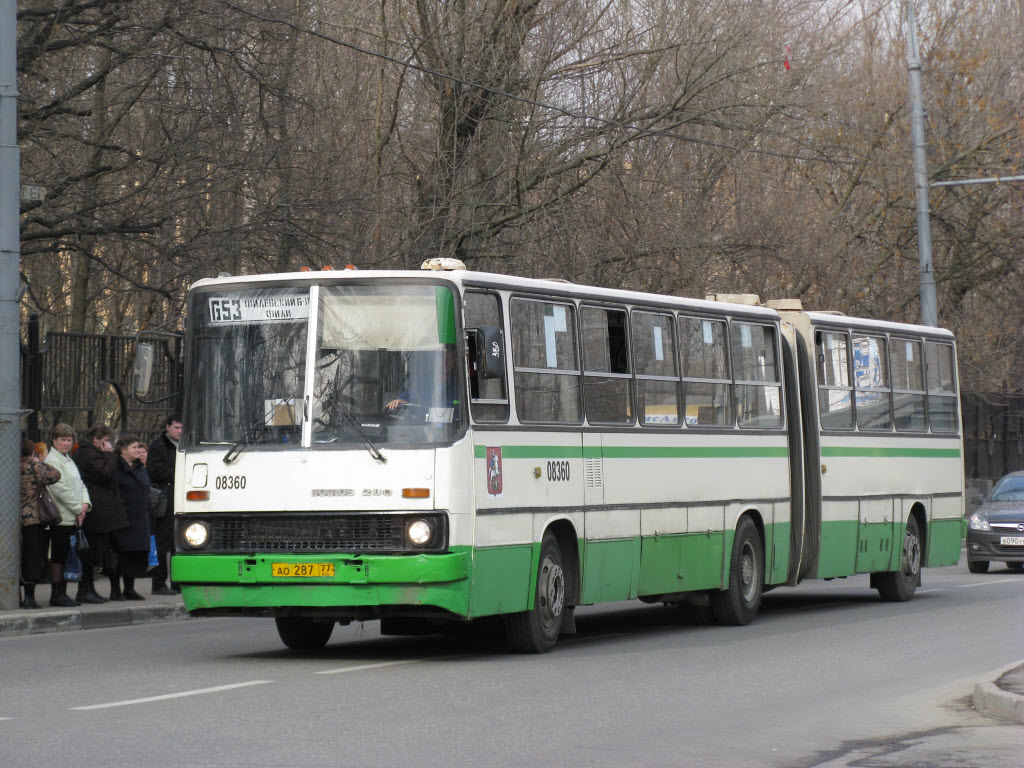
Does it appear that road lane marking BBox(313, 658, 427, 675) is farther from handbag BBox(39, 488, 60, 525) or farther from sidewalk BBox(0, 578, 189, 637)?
handbag BBox(39, 488, 60, 525)

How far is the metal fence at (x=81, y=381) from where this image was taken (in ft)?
63.2

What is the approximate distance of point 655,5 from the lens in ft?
86.7

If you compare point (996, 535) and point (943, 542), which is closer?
point (943, 542)

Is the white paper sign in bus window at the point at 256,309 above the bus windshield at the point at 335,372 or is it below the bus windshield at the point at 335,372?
above

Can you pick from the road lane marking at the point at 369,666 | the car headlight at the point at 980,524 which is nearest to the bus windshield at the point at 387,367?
the road lane marking at the point at 369,666

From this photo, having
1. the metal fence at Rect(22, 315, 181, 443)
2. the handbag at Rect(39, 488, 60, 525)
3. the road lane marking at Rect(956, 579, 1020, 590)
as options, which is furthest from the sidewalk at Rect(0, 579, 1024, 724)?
the road lane marking at Rect(956, 579, 1020, 590)

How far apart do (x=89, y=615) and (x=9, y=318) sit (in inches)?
114

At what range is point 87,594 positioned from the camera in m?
17.5

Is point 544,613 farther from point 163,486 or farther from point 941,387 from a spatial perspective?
point 941,387

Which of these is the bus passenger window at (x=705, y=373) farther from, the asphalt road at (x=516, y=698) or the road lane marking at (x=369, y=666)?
the road lane marking at (x=369, y=666)

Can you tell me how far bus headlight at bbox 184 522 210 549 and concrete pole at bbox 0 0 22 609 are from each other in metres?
4.40

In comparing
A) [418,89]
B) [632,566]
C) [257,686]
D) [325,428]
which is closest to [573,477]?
[632,566]

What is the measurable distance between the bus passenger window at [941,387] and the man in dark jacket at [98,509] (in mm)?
9377

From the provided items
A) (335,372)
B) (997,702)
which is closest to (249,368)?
(335,372)
